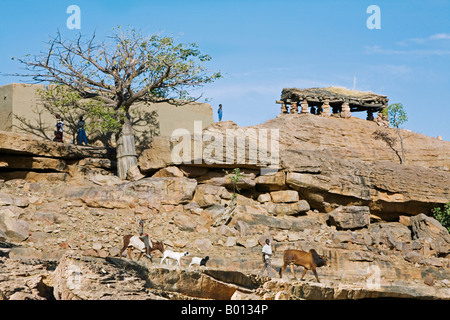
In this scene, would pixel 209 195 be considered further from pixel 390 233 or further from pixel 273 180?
pixel 390 233

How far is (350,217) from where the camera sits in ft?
67.3

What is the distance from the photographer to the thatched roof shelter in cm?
3067

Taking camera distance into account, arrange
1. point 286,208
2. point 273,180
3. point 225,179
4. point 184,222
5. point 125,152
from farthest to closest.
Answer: point 273,180 → point 125,152 → point 225,179 → point 286,208 → point 184,222

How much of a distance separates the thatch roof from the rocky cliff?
5.56m

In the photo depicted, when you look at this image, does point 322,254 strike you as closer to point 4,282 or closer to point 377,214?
point 377,214

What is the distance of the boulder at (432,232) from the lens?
2009 centimetres

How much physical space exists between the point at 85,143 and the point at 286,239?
34.4 feet

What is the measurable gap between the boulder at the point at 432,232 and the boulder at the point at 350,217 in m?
2.26

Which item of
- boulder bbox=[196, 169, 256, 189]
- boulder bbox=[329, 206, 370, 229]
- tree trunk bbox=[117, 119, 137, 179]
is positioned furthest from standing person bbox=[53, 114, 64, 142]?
boulder bbox=[329, 206, 370, 229]

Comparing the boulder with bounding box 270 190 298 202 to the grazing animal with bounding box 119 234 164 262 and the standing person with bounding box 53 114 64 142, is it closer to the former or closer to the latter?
the grazing animal with bounding box 119 234 164 262

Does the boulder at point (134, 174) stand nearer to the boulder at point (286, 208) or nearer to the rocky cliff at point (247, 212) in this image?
the rocky cliff at point (247, 212)

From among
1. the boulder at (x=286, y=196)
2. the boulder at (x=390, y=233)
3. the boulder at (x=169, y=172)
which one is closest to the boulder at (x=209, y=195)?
the boulder at (x=169, y=172)

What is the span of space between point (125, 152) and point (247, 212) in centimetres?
582

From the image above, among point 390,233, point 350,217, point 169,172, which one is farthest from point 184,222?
point 390,233
